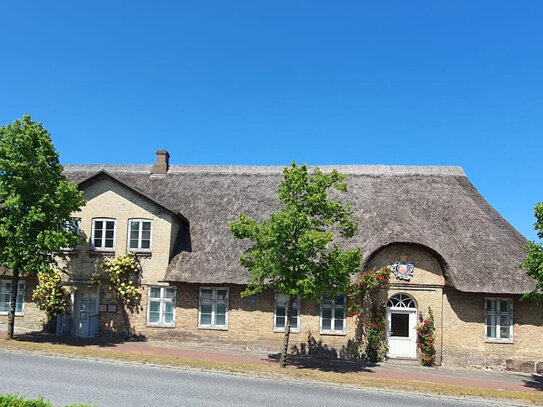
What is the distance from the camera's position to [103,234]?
70.4 ft

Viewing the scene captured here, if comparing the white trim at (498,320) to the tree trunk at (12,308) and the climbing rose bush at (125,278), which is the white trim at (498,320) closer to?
the climbing rose bush at (125,278)

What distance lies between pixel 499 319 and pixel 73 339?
17.8m

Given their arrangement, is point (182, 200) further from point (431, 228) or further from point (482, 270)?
point (482, 270)

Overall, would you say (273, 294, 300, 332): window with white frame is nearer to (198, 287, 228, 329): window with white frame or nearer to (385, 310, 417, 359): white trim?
(198, 287, 228, 329): window with white frame

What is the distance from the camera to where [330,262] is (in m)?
15.8

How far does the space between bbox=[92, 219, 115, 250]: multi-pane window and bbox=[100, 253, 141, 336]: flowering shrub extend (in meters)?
0.83

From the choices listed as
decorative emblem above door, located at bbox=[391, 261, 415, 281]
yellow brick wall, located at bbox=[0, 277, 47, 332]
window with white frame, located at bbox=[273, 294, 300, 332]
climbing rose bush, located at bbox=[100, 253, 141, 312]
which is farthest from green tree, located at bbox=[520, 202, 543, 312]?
yellow brick wall, located at bbox=[0, 277, 47, 332]

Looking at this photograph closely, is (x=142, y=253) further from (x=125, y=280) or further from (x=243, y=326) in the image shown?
(x=243, y=326)

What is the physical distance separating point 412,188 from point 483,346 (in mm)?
7878

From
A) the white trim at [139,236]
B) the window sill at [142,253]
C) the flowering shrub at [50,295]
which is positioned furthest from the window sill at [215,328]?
the flowering shrub at [50,295]

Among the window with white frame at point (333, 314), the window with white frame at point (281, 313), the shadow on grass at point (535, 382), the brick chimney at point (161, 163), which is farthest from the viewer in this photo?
the brick chimney at point (161, 163)

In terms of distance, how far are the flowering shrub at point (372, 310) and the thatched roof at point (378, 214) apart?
3.47ft

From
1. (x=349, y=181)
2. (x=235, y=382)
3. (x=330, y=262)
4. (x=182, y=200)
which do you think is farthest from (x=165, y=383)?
(x=349, y=181)

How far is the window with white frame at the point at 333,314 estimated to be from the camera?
19.7 metres
